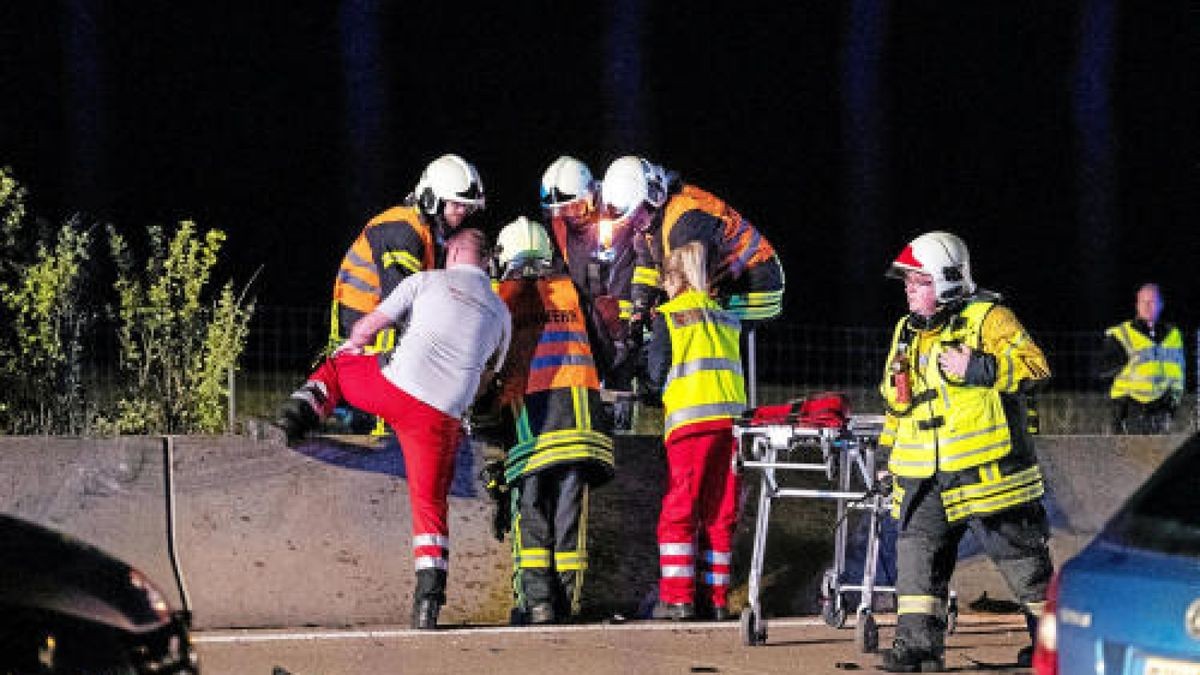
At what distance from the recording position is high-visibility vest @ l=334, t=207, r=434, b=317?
11.1 meters

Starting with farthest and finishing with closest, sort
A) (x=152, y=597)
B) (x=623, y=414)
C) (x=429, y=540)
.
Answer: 1. (x=623, y=414)
2. (x=429, y=540)
3. (x=152, y=597)

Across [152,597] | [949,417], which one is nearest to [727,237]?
[949,417]

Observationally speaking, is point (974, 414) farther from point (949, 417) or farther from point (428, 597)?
point (428, 597)

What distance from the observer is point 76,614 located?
585cm

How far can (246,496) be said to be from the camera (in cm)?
1063

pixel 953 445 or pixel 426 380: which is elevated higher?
pixel 426 380

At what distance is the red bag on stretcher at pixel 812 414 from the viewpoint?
401 inches

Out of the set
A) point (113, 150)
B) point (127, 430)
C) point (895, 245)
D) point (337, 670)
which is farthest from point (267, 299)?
point (337, 670)

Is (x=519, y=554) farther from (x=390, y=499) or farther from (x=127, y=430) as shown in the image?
(x=127, y=430)

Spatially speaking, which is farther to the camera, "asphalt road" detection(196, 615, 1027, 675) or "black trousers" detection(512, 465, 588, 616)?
"black trousers" detection(512, 465, 588, 616)

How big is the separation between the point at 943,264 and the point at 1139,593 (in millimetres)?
3673

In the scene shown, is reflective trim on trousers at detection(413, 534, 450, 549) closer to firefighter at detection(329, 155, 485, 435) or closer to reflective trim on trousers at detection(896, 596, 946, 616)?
firefighter at detection(329, 155, 485, 435)

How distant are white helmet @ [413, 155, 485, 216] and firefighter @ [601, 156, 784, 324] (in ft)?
3.07

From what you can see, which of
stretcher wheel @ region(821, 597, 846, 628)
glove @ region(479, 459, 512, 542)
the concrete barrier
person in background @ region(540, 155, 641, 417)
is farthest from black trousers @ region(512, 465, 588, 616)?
stretcher wheel @ region(821, 597, 846, 628)
